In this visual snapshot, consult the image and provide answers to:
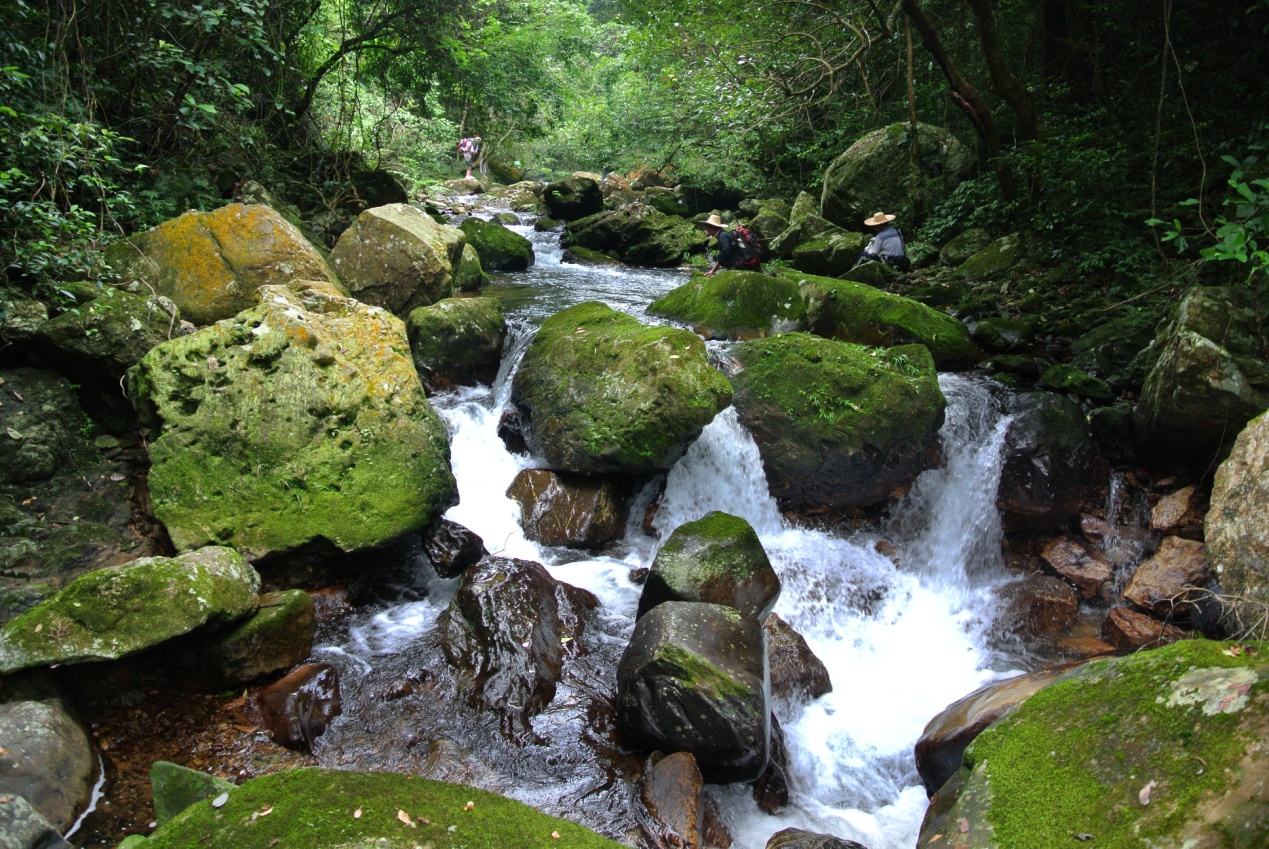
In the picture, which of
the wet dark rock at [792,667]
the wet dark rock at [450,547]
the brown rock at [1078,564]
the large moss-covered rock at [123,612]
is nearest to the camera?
the large moss-covered rock at [123,612]

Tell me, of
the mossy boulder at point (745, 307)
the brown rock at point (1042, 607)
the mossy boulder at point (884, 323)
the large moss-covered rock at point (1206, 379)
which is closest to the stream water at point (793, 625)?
the brown rock at point (1042, 607)

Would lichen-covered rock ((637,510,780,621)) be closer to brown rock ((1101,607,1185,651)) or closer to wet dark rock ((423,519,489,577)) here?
wet dark rock ((423,519,489,577))

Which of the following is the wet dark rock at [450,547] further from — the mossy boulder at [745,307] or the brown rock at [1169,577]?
the brown rock at [1169,577]

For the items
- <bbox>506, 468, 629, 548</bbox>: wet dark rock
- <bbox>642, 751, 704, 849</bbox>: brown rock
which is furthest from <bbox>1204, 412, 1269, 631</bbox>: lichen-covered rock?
<bbox>506, 468, 629, 548</bbox>: wet dark rock

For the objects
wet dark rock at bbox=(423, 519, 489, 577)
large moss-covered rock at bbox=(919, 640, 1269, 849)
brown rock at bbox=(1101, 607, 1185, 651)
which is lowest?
brown rock at bbox=(1101, 607, 1185, 651)

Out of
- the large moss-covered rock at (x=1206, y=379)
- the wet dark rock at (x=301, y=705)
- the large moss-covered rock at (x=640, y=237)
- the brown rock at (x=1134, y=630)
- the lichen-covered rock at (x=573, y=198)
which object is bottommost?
the wet dark rock at (x=301, y=705)

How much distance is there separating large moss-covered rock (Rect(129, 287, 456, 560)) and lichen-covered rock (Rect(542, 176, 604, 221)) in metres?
13.0

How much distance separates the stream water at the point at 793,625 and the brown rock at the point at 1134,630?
90cm

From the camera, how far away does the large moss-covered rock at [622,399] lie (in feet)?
21.3

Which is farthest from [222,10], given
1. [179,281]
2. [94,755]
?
[94,755]

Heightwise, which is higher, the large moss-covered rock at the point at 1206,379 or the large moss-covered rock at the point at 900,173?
the large moss-covered rock at the point at 900,173

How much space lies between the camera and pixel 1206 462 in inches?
246

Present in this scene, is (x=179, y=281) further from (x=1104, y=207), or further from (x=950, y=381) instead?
(x=1104, y=207)

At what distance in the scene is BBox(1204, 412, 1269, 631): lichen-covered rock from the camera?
181 inches
